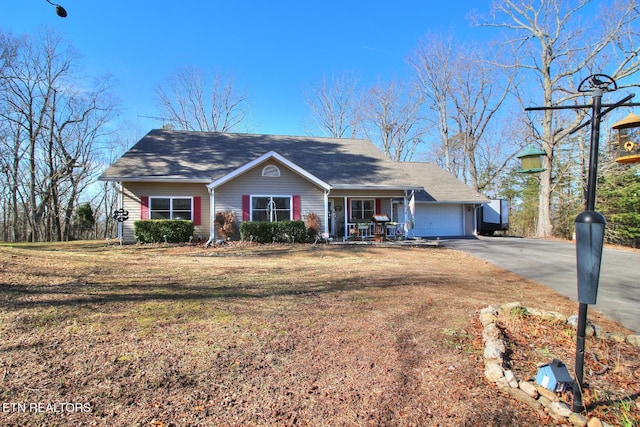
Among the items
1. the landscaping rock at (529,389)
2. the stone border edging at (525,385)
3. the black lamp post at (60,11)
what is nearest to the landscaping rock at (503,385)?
the stone border edging at (525,385)

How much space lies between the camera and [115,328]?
3.60 meters

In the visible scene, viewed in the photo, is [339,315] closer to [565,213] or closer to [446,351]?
[446,351]

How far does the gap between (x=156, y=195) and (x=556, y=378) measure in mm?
14545

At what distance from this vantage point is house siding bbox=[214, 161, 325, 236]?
1406 centimetres

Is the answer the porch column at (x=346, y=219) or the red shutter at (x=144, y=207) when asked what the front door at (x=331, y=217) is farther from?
the red shutter at (x=144, y=207)

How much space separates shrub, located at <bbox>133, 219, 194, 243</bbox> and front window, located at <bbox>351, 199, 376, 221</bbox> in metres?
8.19

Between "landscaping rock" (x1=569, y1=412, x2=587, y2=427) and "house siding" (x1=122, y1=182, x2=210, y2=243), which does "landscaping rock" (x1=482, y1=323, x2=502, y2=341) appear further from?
"house siding" (x1=122, y1=182, x2=210, y2=243)

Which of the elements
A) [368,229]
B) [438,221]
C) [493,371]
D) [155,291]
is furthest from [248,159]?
[493,371]

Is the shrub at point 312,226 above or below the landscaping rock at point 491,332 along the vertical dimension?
above

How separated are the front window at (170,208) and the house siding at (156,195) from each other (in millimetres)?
216

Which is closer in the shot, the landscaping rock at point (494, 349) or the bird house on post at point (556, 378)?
the bird house on post at point (556, 378)

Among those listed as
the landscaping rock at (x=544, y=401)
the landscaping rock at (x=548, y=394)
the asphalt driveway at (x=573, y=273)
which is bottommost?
the asphalt driveway at (x=573, y=273)

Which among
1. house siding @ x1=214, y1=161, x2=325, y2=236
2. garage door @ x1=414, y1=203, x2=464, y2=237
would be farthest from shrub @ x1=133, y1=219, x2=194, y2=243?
garage door @ x1=414, y1=203, x2=464, y2=237

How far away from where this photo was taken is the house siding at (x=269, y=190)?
14062 millimetres
